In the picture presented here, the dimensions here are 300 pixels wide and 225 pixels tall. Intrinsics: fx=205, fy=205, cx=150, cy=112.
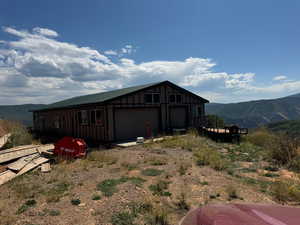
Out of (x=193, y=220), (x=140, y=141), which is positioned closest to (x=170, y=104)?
(x=140, y=141)

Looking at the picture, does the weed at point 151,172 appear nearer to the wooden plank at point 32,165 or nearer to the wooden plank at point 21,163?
the wooden plank at point 32,165

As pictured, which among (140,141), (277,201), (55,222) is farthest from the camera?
(140,141)

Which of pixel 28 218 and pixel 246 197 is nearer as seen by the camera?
pixel 28 218

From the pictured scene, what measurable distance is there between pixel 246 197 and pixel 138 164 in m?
4.04

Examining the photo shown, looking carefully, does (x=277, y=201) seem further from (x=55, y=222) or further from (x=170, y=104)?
(x=170, y=104)

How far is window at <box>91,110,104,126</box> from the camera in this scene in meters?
13.3

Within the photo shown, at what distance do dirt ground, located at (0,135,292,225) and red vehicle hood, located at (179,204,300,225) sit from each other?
1.61 m

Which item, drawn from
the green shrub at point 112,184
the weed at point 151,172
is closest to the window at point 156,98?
the weed at point 151,172

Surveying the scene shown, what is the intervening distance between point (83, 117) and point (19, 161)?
7.26m

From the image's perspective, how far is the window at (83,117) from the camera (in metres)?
Result: 14.7

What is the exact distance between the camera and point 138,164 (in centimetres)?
779

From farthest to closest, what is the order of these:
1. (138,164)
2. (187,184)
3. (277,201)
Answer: (138,164) → (187,184) → (277,201)

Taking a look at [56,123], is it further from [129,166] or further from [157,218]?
[157,218]

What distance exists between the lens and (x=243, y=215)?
2232mm
